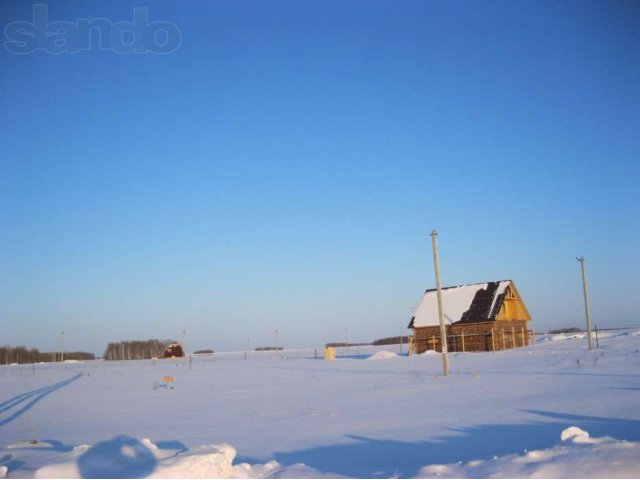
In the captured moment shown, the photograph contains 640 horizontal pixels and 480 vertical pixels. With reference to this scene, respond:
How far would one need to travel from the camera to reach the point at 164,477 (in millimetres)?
7355

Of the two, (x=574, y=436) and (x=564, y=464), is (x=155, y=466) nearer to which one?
(x=564, y=464)

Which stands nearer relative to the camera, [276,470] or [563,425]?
[276,470]

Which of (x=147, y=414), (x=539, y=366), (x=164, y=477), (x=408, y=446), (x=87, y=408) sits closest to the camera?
(x=164, y=477)

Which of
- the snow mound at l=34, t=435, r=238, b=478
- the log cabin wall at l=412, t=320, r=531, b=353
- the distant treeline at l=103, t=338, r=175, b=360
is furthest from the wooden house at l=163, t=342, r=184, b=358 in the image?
the snow mound at l=34, t=435, r=238, b=478

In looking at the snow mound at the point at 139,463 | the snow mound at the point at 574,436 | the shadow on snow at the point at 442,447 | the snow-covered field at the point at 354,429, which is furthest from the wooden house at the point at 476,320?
the snow mound at the point at 139,463

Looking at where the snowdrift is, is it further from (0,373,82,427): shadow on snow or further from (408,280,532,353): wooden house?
(408,280,532,353): wooden house

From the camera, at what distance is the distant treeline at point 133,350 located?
11319cm

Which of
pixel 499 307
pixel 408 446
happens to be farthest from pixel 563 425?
pixel 499 307

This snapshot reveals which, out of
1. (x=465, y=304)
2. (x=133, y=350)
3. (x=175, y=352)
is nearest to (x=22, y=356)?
(x=133, y=350)

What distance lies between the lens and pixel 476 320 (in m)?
45.0

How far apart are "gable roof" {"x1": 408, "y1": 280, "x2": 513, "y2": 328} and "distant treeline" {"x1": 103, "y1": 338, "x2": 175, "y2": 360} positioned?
252ft

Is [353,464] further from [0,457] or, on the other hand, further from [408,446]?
[0,457]

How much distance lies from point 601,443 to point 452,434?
3.45 m

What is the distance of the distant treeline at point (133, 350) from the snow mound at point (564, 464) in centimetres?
11153
